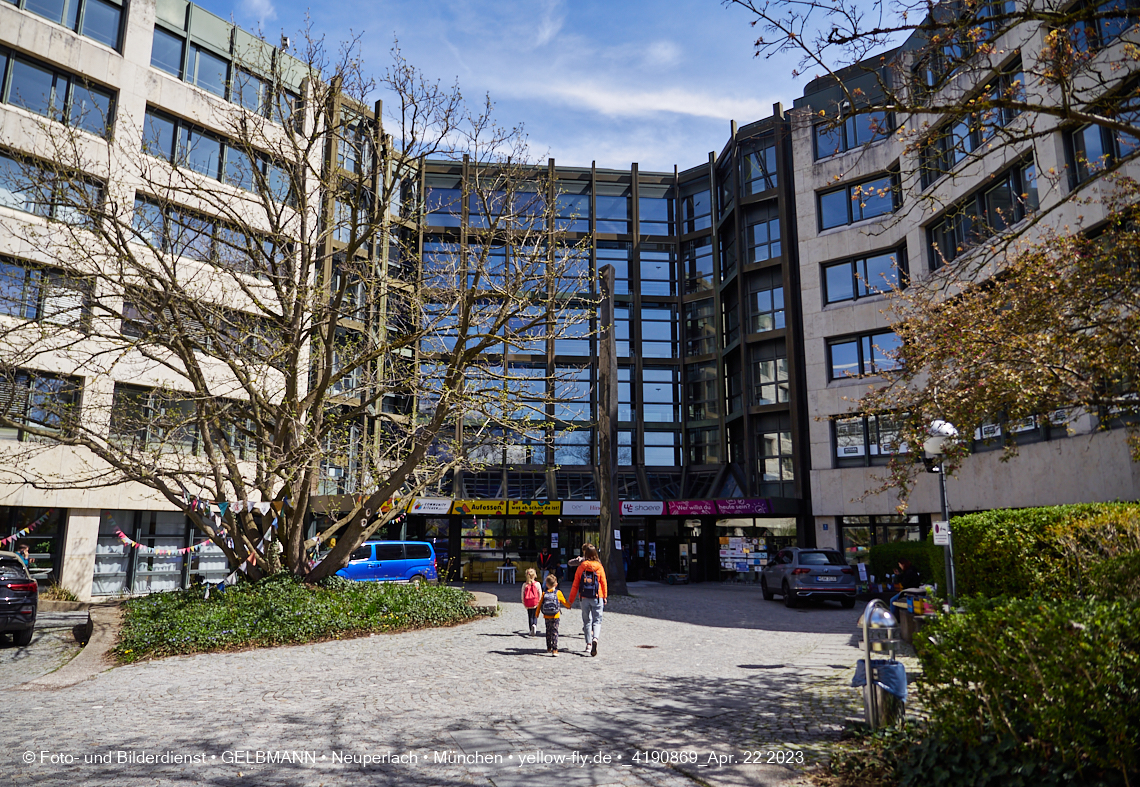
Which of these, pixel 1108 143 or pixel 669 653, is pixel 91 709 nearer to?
pixel 669 653

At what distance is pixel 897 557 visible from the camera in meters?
23.2

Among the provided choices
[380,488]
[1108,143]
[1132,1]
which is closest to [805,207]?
[1108,143]

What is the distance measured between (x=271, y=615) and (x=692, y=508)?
845 inches

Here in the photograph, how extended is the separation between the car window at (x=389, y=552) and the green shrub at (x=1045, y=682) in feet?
74.1

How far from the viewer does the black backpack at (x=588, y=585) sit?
1157cm

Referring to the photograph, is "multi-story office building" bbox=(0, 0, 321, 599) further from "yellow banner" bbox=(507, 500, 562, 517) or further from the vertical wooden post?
"yellow banner" bbox=(507, 500, 562, 517)

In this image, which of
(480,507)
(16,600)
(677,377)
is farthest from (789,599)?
(677,377)

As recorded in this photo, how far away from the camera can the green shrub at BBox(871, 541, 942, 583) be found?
71.8 ft

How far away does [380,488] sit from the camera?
15.2 m

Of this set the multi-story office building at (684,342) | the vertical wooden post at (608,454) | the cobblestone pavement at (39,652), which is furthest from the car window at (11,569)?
the vertical wooden post at (608,454)

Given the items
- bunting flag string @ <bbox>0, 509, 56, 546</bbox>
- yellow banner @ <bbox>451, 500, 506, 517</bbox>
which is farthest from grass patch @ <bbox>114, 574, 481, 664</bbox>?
yellow banner @ <bbox>451, 500, 506, 517</bbox>

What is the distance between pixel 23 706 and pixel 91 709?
3.09 ft

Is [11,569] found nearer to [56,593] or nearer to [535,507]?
[56,593]

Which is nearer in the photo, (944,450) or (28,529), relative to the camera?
(944,450)
